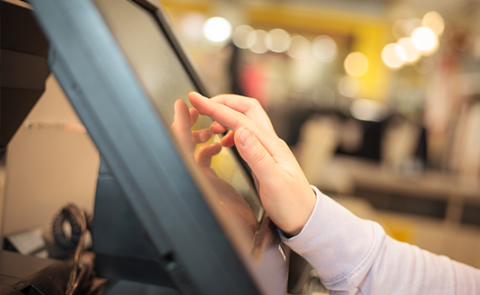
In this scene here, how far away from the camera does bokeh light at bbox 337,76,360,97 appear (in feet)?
23.6

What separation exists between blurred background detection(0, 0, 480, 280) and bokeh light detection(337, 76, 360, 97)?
31 mm

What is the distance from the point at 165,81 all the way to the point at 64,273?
0.31m

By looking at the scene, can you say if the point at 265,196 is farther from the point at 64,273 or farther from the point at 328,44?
the point at 328,44

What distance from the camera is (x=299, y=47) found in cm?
764

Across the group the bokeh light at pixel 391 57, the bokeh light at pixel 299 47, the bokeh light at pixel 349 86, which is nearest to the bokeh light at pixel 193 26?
the bokeh light at pixel 299 47

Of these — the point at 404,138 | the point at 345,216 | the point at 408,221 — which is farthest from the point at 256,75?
the point at 345,216

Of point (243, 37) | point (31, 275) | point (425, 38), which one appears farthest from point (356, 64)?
point (31, 275)

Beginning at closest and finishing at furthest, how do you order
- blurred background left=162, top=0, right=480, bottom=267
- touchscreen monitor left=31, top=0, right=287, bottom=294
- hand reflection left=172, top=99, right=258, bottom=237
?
touchscreen monitor left=31, top=0, right=287, bottom=294, hand reflection left=172, top=99, right=258, bottom=237, blurred background left=162, top=0, right=480, bottom=267

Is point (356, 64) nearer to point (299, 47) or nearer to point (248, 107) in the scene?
point (299, 47)

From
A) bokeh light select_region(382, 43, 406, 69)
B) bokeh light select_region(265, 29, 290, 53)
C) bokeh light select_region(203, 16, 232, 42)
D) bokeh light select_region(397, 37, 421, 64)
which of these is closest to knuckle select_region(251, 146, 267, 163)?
bokeh light select_region(397, 37, 421, 64)

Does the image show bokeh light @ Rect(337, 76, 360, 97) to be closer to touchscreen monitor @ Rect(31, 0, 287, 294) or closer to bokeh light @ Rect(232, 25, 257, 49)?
bokeh light @ Rect(232, 25, 257, 49)

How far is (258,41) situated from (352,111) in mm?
4025

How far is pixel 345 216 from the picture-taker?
0.49 metres

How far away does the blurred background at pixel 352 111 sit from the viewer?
2.30 feet
